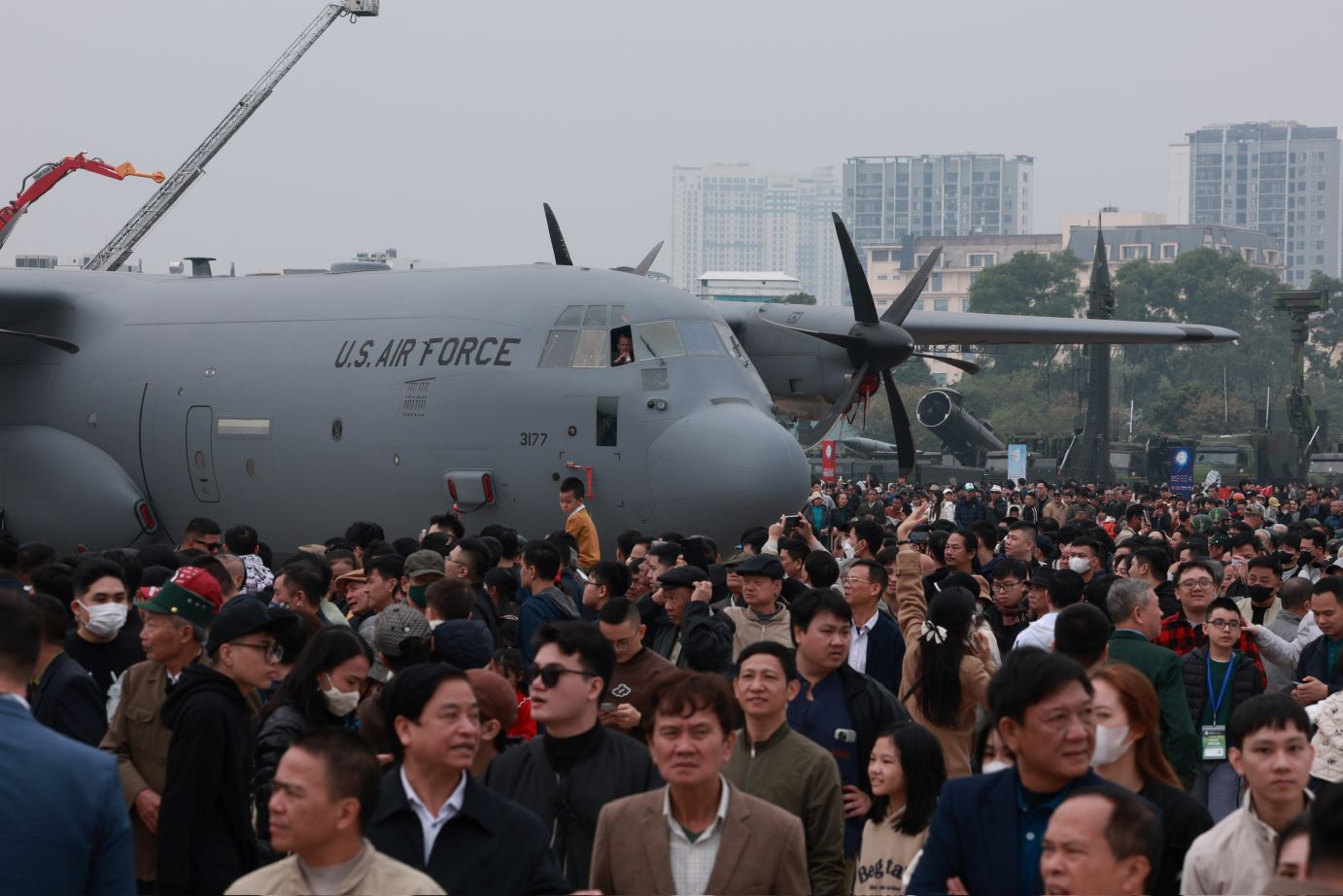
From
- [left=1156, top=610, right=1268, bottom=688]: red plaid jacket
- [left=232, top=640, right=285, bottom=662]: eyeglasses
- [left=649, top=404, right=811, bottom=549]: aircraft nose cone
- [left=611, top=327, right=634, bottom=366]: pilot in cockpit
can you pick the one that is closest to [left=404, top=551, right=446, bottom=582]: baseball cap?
[left=232, top=640, right=285, bottom=662]: eyeglasses

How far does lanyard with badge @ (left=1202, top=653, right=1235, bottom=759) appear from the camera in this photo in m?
7.75

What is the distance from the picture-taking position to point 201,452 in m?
18.3

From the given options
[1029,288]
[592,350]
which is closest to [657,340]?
[592,350]

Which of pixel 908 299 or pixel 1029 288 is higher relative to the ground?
pixel 1029 288

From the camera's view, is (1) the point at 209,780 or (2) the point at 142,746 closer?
(1) the point at 209,780

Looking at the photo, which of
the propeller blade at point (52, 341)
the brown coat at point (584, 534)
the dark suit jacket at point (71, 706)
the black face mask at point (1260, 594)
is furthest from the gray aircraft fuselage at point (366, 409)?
the dark suit jacket at point (71, 706)

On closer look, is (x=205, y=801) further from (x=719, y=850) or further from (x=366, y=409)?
(x=366, y=409)

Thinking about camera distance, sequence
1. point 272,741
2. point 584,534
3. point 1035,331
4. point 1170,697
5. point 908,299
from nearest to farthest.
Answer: point 272,741, point 1170,697, point 584,534, point 908,299, point 1035,331

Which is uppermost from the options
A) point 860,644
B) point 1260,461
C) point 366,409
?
point 366,409

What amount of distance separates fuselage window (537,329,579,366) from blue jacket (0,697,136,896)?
11.5 metres

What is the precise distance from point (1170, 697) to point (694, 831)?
10.9 feet

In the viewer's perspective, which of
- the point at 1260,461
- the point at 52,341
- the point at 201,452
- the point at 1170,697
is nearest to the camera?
the point at 1170,697

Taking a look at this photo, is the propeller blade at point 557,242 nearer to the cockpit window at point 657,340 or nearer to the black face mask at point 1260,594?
the cockpit window at point 657,340

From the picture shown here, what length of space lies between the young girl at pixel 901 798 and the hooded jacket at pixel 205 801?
2.07 meters
